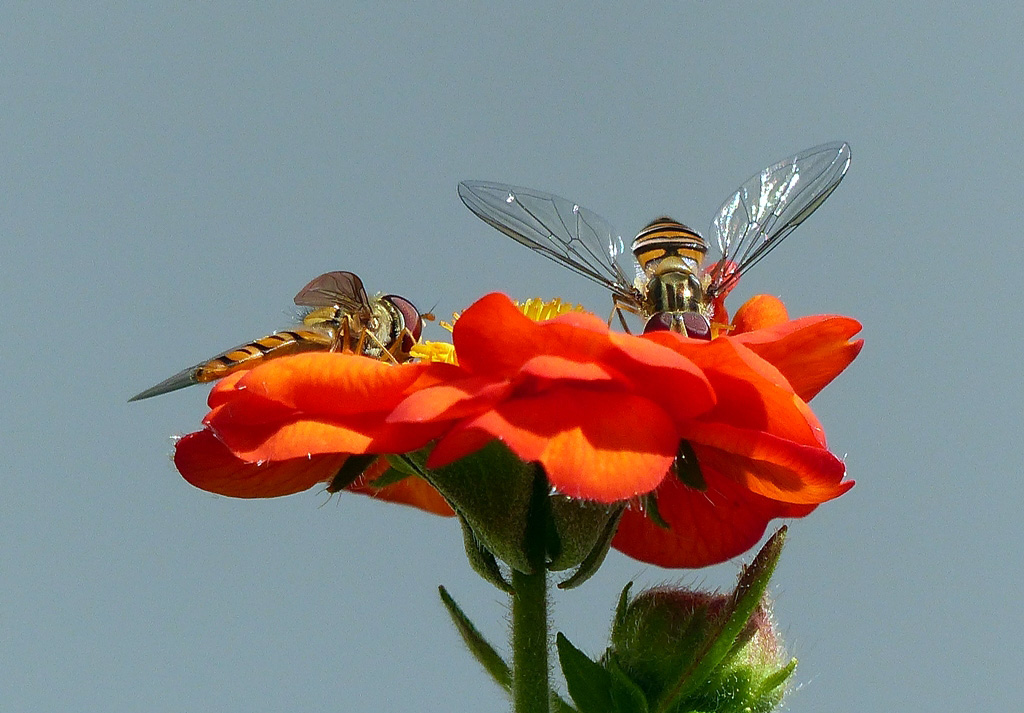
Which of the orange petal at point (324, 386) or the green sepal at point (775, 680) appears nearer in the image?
the orange petal at point (324, 386)

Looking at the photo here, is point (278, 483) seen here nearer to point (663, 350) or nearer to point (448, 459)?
point (448, 459)

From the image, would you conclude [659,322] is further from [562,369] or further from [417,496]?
[562,369]

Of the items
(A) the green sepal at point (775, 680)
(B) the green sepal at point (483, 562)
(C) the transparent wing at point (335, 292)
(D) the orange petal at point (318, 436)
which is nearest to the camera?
(D) the orange petal at point (318, 436)

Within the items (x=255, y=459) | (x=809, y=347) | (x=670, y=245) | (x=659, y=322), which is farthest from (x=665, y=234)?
(x=255, y=459)

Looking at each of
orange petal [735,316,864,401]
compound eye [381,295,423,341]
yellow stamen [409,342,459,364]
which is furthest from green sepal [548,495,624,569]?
compound eye [381,295,423,341]

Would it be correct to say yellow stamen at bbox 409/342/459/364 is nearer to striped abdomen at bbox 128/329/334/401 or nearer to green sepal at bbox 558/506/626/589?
striped abdomen at bbox 128/329/334/401

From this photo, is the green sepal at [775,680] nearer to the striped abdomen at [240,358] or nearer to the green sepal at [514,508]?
Result: the green sepal at [514,508]

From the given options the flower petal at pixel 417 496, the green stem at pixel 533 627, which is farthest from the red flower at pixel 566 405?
the flower petal at pixel 417 496
